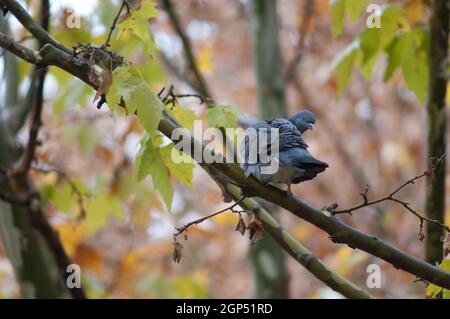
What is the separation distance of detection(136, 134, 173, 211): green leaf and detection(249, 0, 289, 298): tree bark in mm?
1214

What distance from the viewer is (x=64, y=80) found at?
2.95 metres

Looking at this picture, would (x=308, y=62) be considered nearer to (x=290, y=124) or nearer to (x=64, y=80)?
(x=64, y=80)

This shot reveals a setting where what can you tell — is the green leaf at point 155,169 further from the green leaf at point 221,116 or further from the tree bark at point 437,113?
the tree bark at point 437,113

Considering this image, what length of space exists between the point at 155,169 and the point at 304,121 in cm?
44

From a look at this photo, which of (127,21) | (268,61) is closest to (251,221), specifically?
(127,21)

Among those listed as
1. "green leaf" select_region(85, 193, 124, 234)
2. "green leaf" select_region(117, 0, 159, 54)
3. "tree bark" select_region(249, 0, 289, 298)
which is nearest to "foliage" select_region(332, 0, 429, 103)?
"tree bark" select_region(249, 0, 289, 298)

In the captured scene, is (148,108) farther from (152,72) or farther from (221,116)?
(152,72)

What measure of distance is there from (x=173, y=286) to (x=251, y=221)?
7.51 ft

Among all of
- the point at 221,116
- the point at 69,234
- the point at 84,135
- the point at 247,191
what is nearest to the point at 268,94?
the point at 84,135

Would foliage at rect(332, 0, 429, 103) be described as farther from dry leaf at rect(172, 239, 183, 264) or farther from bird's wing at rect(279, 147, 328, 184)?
dry leaf at rect(172, 239, 183, 264)

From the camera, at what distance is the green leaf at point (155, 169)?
5.82 feet

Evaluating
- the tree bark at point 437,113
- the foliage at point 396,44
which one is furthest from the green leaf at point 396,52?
the tree bark at point 437,113

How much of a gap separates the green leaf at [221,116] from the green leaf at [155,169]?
0.55 feet

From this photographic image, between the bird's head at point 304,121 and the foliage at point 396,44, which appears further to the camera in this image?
the foliage at point 396,44
